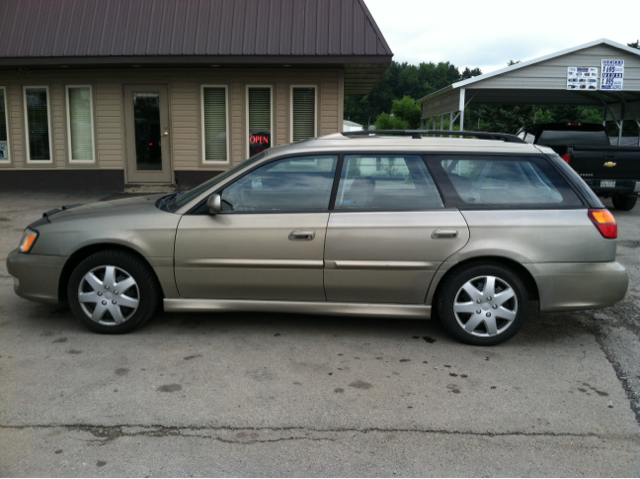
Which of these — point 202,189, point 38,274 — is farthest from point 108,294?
point 202,189

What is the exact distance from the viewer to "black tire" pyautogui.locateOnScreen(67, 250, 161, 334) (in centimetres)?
492

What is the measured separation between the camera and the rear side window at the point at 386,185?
16.1ft

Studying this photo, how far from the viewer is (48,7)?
13.6 m

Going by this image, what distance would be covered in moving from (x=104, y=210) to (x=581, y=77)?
1445cm

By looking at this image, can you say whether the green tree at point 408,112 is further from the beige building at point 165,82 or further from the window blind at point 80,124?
the window blind at point 80,124

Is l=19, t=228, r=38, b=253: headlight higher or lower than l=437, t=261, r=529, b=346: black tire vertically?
higher

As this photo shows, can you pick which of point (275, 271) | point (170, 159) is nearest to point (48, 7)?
point (170, 159)

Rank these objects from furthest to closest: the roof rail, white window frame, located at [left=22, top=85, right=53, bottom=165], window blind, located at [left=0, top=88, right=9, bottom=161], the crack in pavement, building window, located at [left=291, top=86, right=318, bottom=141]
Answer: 1. window blind, located at [left=0, top=88, right=9, bottom=161]
2. white window frame, located at [left=22, top=85, right=53, bottom=165]
3. building window, located at [left=291, top=86, right=318, bottom=141]
4. the roof rail
5. the crack in pavement

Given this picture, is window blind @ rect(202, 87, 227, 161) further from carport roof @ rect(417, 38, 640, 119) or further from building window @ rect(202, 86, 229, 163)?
carport roof @ rect(417, 38, 640, 119)

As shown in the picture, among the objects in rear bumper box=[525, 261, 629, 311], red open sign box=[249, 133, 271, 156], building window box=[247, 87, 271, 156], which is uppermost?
building window box=[247, 87, 271, 156]

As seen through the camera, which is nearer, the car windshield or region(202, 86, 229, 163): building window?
the car windshield

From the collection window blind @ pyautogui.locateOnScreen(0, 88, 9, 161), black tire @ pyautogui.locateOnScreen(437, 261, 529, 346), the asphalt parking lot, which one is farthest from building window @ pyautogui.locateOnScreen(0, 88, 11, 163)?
black tire @ pyautogui.locateOnScreen(437, 261, 529, 346)

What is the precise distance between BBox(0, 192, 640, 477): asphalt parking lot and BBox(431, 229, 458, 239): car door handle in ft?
2.90

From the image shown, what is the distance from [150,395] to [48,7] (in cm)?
1257
